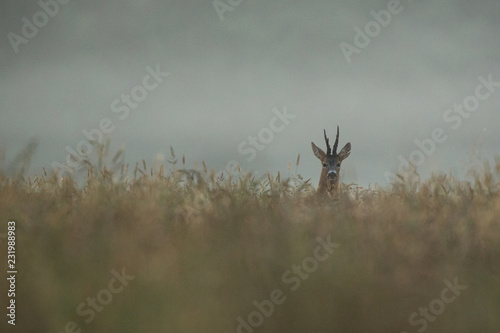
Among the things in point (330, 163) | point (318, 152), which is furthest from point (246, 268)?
point (318, 152)

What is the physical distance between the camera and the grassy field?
2.77 meters

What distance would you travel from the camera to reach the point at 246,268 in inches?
125

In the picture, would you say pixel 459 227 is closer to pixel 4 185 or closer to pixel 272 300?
pixel 272 300

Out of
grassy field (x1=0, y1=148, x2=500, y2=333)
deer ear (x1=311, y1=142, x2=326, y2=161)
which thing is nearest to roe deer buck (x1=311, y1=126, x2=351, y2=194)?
deer ear (x1=311, y1=142, x2=326, y2=161)

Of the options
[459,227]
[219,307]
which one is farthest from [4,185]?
[459,227]

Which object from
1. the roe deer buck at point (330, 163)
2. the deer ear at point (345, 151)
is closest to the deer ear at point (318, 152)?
the roe deer buck at point (330, 163)

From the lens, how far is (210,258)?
322 centimetres

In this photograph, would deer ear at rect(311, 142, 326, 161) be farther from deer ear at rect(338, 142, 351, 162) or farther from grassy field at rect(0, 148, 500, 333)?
grassy field at rect(0, 148, 500, 333)

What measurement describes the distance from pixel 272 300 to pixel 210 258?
1.69 feet

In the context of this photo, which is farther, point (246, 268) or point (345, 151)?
point (345, 151)

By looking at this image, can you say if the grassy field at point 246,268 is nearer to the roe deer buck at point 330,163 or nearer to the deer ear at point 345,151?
the roe deer buck at point 330,163

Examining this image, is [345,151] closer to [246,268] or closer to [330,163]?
[330,163]

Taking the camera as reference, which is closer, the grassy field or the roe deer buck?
the grassy field

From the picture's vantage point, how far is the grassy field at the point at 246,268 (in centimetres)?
277
